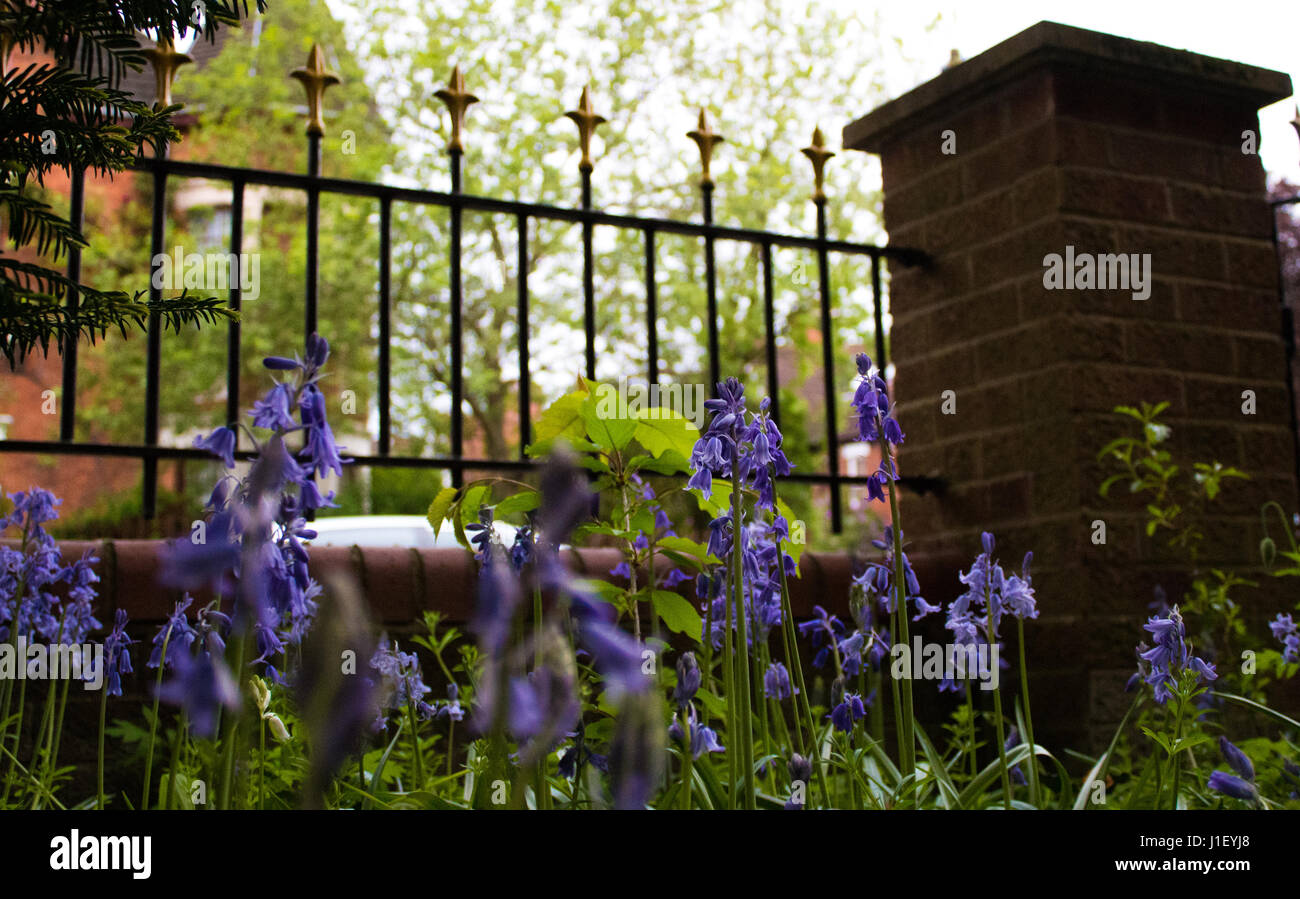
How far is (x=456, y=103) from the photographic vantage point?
3592 mm

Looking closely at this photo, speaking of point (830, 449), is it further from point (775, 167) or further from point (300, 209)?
point (300, 209)

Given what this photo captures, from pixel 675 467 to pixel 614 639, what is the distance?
58.7 inches

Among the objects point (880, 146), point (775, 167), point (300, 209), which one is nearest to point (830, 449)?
point (880, 146)

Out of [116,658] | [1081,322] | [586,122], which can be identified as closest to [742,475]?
[116,658]

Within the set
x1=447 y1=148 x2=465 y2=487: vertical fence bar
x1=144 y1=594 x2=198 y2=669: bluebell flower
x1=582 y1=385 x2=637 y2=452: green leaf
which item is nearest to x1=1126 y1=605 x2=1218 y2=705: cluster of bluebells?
x1=582 y1=385 x2=637 y2=452: green leaf

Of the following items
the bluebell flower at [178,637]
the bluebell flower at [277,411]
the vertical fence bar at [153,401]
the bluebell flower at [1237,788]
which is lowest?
the bluebell flower at [1237,788]

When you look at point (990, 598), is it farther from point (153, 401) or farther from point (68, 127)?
point (153, 401)

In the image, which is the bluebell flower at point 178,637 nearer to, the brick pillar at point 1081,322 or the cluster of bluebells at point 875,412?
the cluster of bluebells at point 875,412

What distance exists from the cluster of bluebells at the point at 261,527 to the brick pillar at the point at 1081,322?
2464mm

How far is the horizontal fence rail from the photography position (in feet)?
10.4

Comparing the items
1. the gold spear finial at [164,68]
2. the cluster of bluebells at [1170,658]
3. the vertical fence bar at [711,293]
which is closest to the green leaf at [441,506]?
the cluster of bluebells at [1170,658]

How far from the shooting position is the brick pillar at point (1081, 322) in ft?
11.0

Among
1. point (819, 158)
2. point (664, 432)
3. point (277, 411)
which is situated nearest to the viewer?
point (277, 411)

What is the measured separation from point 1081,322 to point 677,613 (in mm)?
2058
